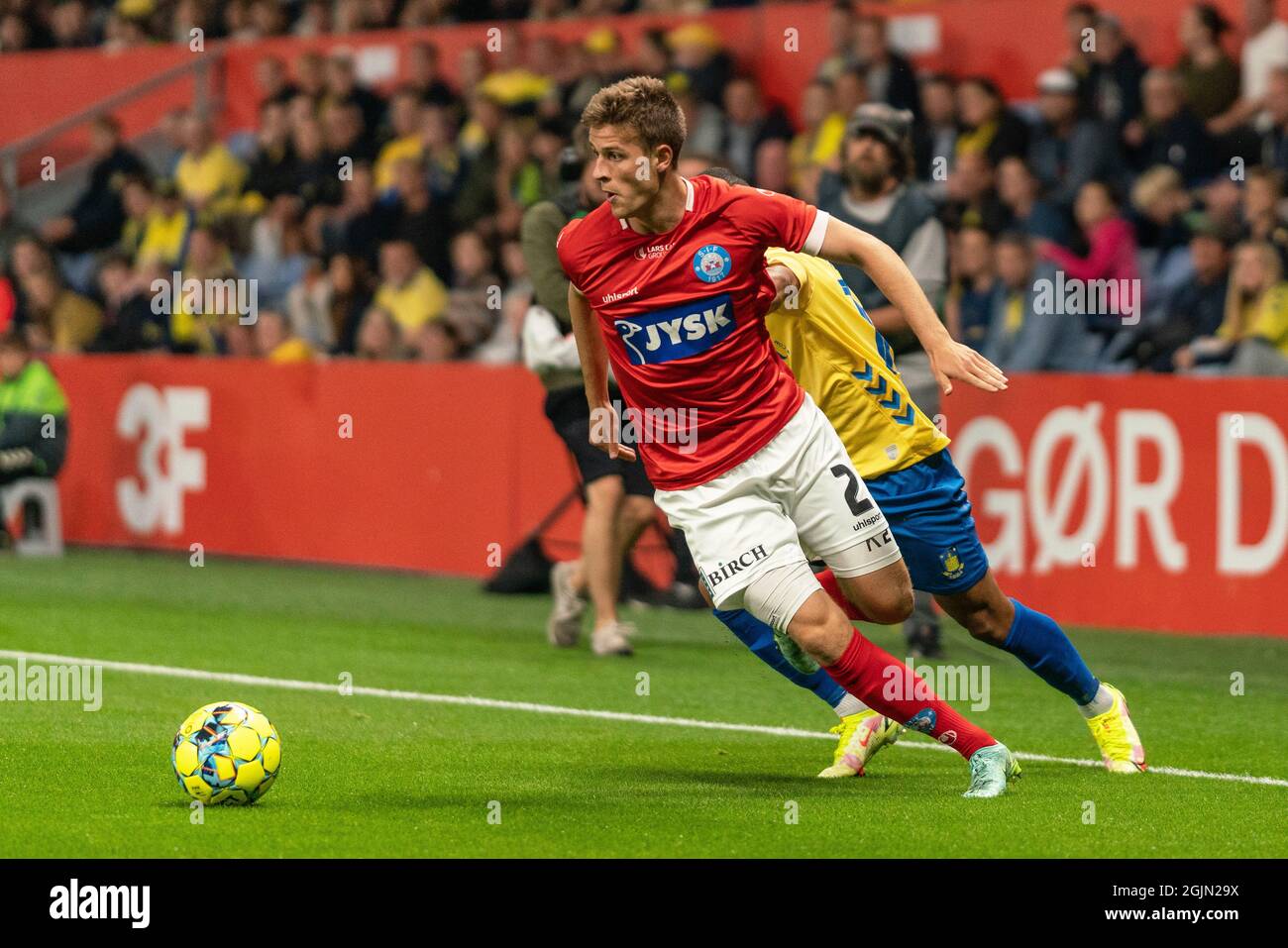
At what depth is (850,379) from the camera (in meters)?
7.49

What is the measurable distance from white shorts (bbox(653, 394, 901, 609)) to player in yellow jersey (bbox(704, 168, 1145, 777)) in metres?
0.53

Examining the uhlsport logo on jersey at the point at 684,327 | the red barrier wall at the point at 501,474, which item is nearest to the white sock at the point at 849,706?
the uhlsport logo on jersey at the point at 684,327

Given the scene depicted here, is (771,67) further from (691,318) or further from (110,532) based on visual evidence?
(691,318)

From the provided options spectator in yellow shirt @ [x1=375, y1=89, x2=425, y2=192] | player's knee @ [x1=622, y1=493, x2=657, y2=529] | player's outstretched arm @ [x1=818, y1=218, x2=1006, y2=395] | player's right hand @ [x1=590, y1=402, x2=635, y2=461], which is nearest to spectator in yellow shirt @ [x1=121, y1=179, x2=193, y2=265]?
spectator in yellow shirt @ [x1=375, y1=89, x2=425, y2=192]

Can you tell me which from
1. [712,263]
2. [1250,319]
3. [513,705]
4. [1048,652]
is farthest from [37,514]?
[712,263]

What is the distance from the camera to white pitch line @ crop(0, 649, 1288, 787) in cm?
766

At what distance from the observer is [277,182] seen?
62.3 ft

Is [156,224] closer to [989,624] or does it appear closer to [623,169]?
[989,624]

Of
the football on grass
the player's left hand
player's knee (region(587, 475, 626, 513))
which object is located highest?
the player's left hand

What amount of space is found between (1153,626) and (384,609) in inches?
171

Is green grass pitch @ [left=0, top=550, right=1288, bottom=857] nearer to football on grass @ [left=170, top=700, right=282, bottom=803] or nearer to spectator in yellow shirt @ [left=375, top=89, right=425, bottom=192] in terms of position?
football on grass @ [left=170, top=700, right=282, bottom=803]

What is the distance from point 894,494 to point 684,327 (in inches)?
44.7
